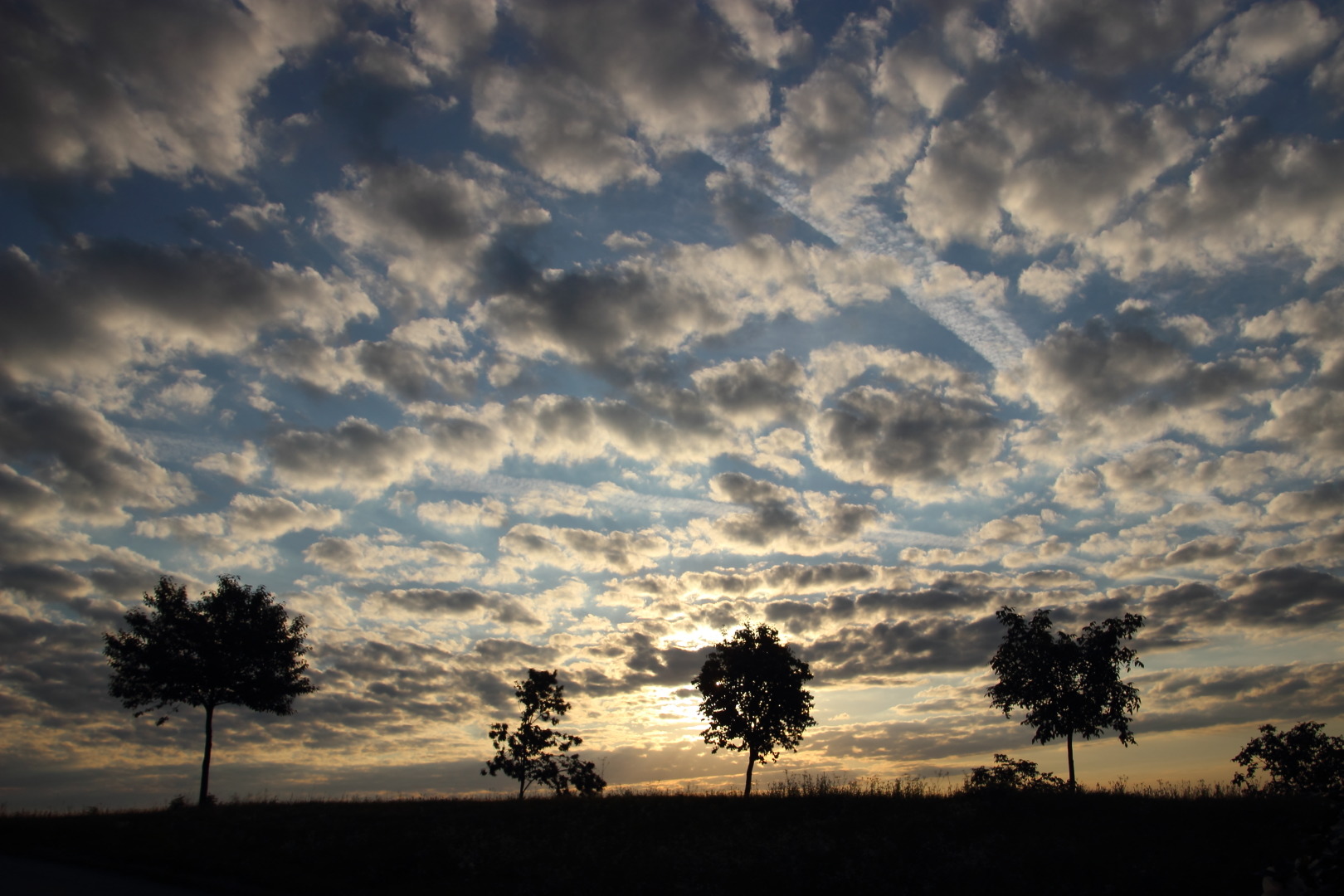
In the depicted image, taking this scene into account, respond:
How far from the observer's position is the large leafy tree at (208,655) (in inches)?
1601

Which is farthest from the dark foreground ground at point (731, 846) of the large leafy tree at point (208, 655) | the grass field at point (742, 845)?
the large leafy tree at point (208, 655)

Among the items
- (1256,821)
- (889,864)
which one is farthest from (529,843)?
(1256,821)

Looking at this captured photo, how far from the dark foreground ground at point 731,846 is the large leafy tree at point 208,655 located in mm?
10983

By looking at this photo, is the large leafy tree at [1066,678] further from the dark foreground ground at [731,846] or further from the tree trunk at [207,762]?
the tree trunk at [207,762]

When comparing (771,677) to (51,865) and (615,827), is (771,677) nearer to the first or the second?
(615,827)

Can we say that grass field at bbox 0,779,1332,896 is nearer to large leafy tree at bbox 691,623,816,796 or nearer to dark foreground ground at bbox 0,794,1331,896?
dark foreground ground at bbox 0,794,1331,896

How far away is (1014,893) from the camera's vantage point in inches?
750

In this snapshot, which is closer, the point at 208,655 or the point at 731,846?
the point at 731,846

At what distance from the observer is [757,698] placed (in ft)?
160

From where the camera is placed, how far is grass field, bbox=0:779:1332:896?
66.3ft

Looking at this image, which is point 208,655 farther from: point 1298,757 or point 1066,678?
point 1298,757

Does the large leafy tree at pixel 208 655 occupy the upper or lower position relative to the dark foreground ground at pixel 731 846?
upper

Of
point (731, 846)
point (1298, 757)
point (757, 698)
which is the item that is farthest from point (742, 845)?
point (1298, 757)

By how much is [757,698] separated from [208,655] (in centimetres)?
3574
